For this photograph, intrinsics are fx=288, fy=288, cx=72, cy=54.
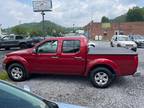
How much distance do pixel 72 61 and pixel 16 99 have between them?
6.29 meters

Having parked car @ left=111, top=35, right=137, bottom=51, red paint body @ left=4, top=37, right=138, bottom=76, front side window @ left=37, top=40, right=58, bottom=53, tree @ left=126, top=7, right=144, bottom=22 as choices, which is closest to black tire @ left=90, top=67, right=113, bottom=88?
red paint body @ left=4, top=37, right=138, bottom=76

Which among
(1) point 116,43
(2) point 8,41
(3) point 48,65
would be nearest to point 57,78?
(3) point 48,65

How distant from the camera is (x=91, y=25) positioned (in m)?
81.1

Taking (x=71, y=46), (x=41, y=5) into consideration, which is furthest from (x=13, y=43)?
(x=71, y=46)

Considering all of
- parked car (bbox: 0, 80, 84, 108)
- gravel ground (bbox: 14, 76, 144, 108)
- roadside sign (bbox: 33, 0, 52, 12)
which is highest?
roadside sign (bbox: 33, 0, 52, 12)

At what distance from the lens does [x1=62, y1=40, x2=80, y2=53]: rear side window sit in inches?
390

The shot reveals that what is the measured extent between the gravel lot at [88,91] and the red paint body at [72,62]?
464 mm

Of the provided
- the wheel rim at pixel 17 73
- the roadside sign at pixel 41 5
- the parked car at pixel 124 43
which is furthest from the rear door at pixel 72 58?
the parked car at pixel 124 43

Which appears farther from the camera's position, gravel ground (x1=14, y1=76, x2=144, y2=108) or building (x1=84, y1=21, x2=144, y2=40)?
building (x1=84, y1=21, x2=144, y2=40)

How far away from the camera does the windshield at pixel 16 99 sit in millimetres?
3496

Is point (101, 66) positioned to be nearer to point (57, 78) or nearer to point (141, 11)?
point (57, 78)

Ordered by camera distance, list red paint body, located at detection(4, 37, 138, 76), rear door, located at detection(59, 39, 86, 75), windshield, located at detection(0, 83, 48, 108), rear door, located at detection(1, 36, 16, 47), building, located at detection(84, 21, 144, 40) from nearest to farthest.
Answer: windshield, located at detection(0, 83, 48, 108), red paint body, located at detection(4, 37, 138, 76), rear door, located at detection(59, 39, 86, 75), rear door, located at detection(1, 36, 16, 47), building, located at detection(84, 21, 144, 40)

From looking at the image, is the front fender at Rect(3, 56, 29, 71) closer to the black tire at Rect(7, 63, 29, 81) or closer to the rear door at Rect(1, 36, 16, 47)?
the black tire at Rect(7, 63, 29, 81)

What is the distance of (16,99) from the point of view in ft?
12.0
